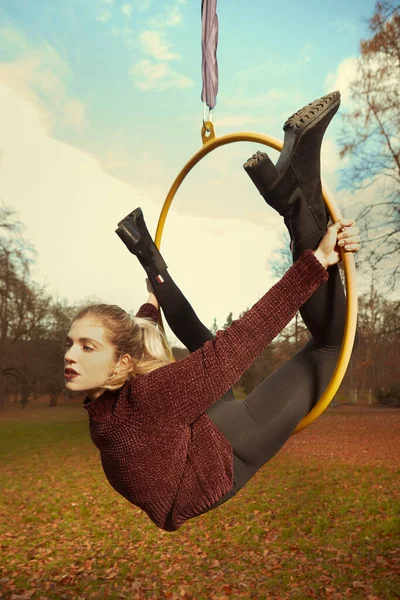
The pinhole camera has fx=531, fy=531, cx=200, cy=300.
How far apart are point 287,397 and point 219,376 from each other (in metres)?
0.55

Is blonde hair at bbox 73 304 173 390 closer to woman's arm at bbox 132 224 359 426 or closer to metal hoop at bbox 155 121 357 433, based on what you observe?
woman's arm at bbox 132 224 359 426

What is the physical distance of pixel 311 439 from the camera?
14.2 meters

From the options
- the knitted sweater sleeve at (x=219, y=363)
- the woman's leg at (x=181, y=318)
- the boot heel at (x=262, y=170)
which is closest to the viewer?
the knitted sweater sleeve at (x=219, y=363)

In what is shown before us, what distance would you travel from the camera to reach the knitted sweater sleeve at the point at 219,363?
1.85 meters

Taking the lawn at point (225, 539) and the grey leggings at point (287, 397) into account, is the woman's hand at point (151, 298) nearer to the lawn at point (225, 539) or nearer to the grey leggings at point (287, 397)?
the grey leggings at point (287, 397)

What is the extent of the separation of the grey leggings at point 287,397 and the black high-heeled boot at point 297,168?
0.50 ft

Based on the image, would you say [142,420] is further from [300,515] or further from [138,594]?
[300,515]

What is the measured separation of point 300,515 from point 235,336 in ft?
22.2

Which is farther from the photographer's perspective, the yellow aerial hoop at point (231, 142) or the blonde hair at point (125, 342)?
the yellow aerial hoop at point (231, 142)

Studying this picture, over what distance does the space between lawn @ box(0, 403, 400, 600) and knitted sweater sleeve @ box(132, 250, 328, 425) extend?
175 inches

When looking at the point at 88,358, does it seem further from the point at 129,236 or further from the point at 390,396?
the point at 390,396

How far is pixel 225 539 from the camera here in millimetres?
7078

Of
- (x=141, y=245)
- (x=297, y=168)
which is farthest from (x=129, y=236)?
(x=297, y=168)

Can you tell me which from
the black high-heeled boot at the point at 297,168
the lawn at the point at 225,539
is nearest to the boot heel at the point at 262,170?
the black high-heeled boot at the point at 297,168
